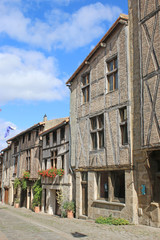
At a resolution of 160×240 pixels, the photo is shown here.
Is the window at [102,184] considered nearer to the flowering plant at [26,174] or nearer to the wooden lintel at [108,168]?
the wooden lintel at [108,168]

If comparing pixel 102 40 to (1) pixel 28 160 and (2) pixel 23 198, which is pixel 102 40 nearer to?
(1) pixel 28 160

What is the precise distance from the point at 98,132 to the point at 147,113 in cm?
407

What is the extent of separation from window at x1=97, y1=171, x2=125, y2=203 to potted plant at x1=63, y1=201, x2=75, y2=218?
103 inches

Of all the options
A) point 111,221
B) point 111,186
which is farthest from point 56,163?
point 111,221

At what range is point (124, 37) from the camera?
12.6 metres

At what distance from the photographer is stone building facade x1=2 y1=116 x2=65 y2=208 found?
23.3m

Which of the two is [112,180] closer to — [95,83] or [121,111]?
[121,111]

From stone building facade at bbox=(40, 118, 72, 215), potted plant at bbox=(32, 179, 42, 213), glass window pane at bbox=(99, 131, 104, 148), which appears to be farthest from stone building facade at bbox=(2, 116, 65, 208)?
glass window pane at bbox=(99, 131, 104, 148)

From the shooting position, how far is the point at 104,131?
13367 mm

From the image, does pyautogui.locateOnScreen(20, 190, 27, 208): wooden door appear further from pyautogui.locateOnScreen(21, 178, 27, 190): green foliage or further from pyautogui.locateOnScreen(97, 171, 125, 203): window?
pyautogui.locateOnScreen(97, 171, 125, 203): window

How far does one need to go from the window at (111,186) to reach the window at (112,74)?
404 cm

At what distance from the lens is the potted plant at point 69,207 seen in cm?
1550

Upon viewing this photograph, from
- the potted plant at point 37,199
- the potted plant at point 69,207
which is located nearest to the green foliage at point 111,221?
the potted plant at point 69,207

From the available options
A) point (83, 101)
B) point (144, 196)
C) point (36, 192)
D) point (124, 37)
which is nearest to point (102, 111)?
point (83, 101)
